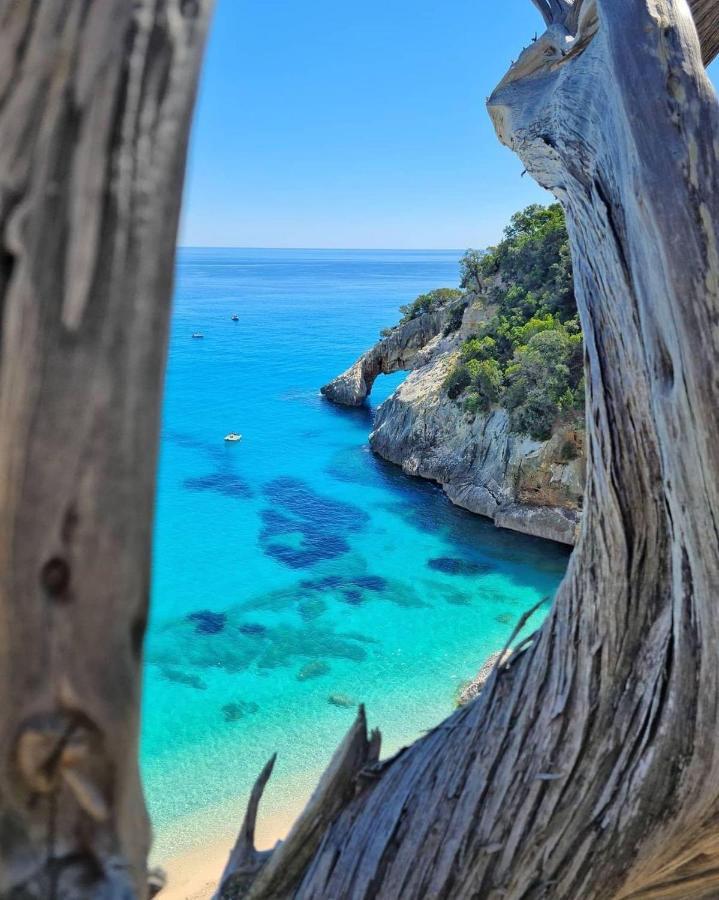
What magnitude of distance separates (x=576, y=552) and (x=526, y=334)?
1783 centimetres

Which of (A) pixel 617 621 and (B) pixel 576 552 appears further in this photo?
(B) pixel 576 552

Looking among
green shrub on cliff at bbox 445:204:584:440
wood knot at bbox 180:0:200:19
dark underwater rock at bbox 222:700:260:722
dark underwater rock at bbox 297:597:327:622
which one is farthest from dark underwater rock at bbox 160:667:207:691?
wood knot at bbox 180:0:200:19

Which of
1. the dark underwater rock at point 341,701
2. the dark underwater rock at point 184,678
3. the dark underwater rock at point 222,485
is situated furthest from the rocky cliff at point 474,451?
the dark underwater rock at point 184,678

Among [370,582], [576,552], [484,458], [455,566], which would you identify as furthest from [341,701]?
[576,552]

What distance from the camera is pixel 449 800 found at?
1.90 metres

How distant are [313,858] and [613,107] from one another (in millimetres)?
2127

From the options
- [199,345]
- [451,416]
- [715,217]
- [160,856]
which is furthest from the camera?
[199,345]

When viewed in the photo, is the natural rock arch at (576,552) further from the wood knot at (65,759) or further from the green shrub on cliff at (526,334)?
the green shrub on cliff at (526,334)

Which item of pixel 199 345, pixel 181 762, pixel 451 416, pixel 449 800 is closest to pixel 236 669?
pixel 181 762

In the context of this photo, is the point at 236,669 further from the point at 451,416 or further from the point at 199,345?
the point at 199,345

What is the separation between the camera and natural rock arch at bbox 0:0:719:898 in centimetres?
56

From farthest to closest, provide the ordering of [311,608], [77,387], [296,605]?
[296,605] → [311,608] → [77,387]

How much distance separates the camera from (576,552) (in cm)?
210

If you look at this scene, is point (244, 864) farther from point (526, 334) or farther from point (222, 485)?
point (222, 485)
